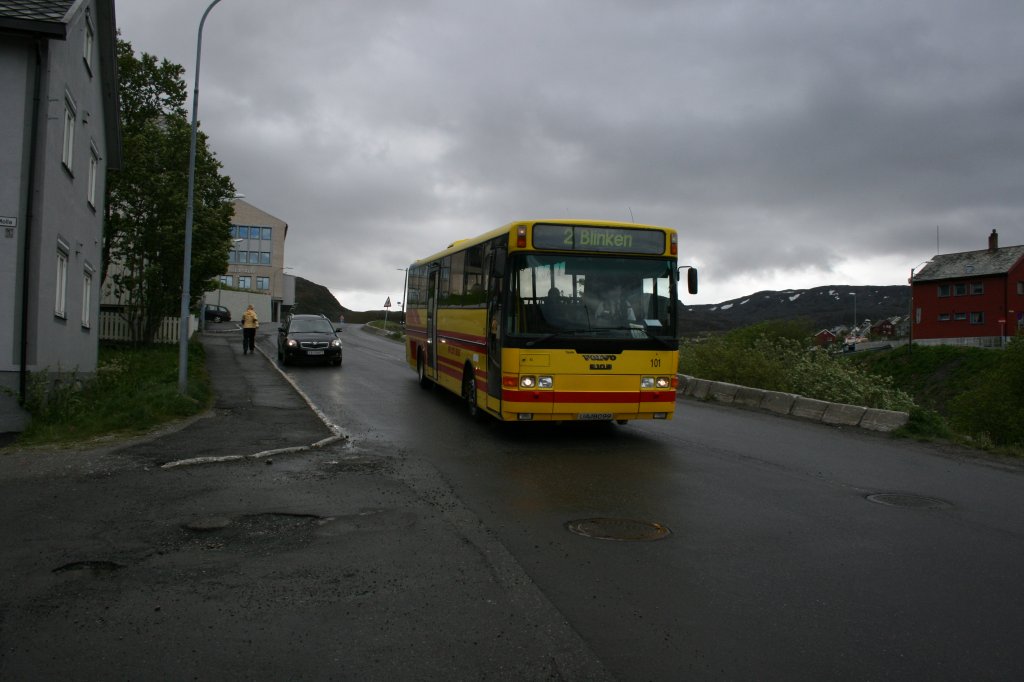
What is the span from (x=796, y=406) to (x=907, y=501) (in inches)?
333

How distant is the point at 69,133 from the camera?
16.6 m

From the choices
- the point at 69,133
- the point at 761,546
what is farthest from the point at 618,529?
the point at 69,133

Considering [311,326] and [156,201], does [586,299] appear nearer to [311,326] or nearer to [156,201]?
[311,326]

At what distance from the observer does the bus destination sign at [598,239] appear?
11594mm

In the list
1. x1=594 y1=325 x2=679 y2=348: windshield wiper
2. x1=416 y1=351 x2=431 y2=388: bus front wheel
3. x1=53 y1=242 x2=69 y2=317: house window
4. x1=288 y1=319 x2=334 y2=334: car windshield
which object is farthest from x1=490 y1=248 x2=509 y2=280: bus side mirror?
x1=288 y1=319 x2=334 y2=334: car windshield

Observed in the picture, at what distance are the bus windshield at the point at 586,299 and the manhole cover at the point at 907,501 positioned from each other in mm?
4026

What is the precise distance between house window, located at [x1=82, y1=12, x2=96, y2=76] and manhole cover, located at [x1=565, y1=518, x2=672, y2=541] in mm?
16696

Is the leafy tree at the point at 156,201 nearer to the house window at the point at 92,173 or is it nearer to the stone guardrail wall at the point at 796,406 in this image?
the house window at the point at 92,173

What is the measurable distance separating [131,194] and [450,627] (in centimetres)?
2879

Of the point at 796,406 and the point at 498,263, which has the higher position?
the point at 498,263

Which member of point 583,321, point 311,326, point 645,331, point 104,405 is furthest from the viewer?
point 311,326

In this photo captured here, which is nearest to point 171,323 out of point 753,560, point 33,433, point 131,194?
point 131,194

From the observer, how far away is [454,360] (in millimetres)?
15539

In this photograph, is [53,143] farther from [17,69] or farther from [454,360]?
[454,360]
